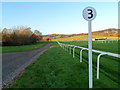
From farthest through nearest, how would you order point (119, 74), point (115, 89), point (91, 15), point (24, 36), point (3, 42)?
point (24, 36) < point (3, 42) < point (119, 74) < point (91, 15) < point (115, 89)

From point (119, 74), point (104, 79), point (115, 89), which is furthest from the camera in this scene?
point (119, 74)

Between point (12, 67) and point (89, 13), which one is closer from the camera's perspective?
point (89, 13)

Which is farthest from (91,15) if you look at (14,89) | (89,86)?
(14,89)

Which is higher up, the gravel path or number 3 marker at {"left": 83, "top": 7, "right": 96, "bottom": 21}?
number 3 marker at {"left": 83, "top": 7, "right": 96, "bottom": 21}

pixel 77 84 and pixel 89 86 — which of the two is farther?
pixel 77 84

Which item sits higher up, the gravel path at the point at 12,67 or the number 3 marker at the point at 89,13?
the number 3 marker at the point at 89,13

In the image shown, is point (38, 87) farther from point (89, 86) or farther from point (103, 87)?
point (103, 87)

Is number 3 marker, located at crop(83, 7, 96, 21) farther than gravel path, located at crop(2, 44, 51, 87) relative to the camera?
No

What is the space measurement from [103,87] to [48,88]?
1527 millimetres

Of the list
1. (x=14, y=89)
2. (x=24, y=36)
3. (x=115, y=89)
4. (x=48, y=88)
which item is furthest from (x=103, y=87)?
(x=24, y=36)

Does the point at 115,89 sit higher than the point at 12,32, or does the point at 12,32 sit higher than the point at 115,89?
the point at 12,32

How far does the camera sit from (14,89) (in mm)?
4082

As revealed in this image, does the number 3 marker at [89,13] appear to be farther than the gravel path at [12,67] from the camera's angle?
No

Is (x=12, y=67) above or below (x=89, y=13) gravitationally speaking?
below
